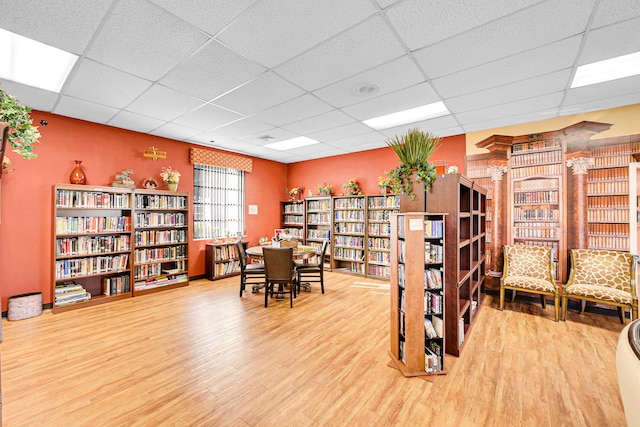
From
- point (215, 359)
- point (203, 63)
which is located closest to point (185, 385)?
point (215, 359)

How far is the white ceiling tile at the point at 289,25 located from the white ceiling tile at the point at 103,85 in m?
1.50

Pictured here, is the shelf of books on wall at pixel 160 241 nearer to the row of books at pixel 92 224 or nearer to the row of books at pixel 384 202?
the row of books at pixel 92 224

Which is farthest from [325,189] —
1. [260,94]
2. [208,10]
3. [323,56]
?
[208,10]

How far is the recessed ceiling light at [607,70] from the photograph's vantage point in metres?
2.84

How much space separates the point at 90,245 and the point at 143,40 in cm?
360

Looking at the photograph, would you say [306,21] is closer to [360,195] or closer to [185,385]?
[185,385]

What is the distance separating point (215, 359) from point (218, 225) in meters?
4.24

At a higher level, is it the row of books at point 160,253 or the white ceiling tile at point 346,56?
the white ceiling tile at point 346,56

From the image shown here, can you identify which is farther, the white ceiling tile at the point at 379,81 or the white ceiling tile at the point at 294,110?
the white ceiling tile at the point at 294,110

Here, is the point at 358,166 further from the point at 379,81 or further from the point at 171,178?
the point at 171,178

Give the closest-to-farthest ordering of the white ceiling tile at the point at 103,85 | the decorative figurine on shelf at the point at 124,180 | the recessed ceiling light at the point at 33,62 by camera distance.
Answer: the recessed ceiling light at the point at 33,62 → the white ceiling tile at the point at 103,85 → the decorative figurine on shelf at the point at 124,180

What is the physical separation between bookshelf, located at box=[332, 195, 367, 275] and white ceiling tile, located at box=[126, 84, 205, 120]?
383cm

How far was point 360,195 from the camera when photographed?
21.0 ft

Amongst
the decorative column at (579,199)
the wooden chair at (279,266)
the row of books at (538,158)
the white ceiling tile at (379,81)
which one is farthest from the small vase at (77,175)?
the decorative column at (579,199)
